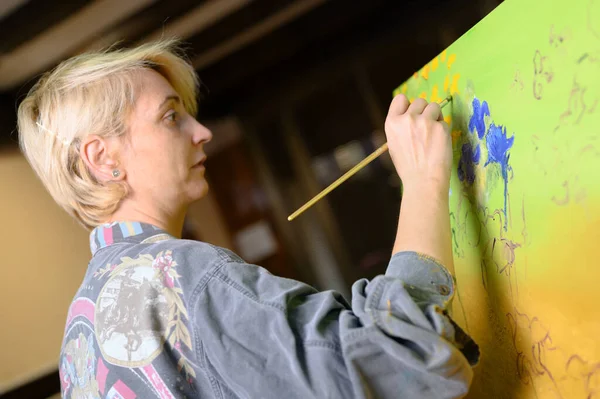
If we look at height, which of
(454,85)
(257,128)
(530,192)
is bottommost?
(257,128)

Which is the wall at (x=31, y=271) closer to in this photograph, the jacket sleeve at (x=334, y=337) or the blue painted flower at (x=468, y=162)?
the jacket sleeve at (x=334, y=337)

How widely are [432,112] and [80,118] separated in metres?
0.60

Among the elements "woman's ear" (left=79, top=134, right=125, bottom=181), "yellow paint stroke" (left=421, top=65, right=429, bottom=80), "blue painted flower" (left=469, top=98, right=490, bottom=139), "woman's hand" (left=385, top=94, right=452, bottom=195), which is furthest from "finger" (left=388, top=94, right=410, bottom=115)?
"woman's ear" (left=79, top=134, right=125, bottom=181)

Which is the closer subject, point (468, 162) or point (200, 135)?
point (468, 162)

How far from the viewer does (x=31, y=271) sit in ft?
7.41

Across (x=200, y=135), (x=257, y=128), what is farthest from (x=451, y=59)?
(x=257, y=128)

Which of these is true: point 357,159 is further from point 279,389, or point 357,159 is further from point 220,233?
point 279,389

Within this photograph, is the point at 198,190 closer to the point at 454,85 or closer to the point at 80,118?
the point at 80,118

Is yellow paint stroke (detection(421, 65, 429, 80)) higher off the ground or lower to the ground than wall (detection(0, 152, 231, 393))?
higher

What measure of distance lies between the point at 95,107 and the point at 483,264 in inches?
27.5

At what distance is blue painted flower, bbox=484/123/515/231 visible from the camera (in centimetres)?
76

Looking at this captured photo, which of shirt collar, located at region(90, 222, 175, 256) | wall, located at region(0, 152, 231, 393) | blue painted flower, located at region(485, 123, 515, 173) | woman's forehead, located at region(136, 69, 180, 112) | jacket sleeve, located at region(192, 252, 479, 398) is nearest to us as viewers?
jacket sleeve, located at region(192, 252, 479, 398)

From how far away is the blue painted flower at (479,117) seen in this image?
0.80m

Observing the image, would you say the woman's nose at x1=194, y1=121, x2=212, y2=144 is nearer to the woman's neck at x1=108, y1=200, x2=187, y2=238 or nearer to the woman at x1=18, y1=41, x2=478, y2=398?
the woman at x1=18, y1=41, x2=478, y2=398
